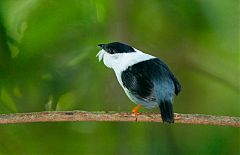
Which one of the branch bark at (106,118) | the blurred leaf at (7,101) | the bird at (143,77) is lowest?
the blurred leaf at (7,101)

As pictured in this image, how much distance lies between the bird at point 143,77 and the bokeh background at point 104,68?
0.40m

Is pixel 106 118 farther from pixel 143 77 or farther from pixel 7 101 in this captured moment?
pixel 7 101

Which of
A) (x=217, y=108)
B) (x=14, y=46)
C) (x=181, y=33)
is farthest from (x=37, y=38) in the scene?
(x=217, y=108)

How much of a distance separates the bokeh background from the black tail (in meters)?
0.55

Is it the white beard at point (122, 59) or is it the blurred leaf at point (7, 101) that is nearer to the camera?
the white beard at point (122, 59)

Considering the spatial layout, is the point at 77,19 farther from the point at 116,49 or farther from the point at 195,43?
the point at 116,49

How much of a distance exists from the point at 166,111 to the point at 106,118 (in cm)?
15

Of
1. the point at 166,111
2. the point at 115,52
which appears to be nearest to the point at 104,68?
the point at 115,52

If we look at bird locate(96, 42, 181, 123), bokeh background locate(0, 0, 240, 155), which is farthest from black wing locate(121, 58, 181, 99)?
bokeh background locate(0, 0, 240, 155)

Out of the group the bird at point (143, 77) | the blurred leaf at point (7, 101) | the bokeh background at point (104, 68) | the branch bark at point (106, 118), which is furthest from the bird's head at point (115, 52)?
the blurred leaf at point (7, 101)

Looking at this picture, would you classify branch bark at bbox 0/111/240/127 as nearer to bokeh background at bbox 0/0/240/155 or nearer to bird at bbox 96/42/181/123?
bird at bbox 96/42/181/123

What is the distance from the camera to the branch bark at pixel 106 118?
1342 millimetres

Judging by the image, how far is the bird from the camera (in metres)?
1.35

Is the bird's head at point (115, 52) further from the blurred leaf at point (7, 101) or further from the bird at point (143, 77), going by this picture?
the blurred leaf at point (7, 101)
